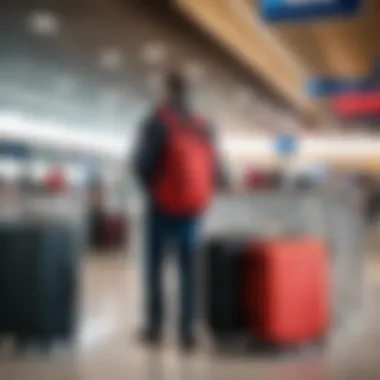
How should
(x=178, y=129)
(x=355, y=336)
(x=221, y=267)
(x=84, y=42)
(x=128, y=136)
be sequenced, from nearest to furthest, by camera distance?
(x=178, y=129)
(x=221, y=267)
(x=355, y=336)
(x=84, y=42)
(x=128, y=136)

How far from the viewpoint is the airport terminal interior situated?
5438mm

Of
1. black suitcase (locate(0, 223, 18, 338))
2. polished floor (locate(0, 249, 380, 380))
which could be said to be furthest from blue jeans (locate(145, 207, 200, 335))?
black suitcase (locate(0, 223, 18, 338))

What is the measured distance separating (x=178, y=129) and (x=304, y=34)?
19.0 ft

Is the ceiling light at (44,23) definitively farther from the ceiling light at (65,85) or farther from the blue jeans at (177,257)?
the ceiling light at (65,85)

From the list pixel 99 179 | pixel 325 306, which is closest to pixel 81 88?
pixel 99 179

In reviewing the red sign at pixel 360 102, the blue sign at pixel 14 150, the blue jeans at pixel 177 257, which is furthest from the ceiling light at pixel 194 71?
the blue jeans at pixel 177 257

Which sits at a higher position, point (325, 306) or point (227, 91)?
point (227, 91)

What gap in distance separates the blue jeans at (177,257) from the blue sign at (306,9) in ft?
4.70

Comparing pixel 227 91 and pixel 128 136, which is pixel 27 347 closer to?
pixel 227 91

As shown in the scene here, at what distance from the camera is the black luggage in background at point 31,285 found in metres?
5.77

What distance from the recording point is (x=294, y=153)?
73.6 ft

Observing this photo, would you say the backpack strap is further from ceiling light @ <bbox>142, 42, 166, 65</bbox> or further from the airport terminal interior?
ceiling light @ <bbox>142, 42, 166, 65</bbox>

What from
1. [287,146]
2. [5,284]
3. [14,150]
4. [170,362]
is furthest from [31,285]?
[287,146]

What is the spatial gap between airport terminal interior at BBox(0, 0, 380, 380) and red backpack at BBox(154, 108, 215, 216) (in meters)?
0.06
